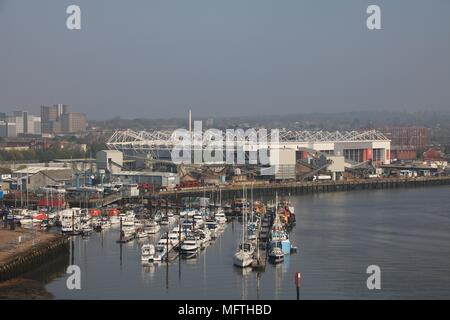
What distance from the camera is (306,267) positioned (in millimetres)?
8297

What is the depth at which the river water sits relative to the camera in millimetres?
7145

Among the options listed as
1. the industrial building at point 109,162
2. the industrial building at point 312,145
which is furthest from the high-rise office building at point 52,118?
the industrial building at point 109,162

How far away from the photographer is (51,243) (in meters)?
8.96

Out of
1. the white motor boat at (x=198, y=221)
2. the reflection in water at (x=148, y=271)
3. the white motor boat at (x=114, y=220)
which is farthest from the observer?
the white motor boat at (x=114, y=220)

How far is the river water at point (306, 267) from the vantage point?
7145mm

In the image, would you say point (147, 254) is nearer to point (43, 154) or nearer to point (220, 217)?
point (220, 217)

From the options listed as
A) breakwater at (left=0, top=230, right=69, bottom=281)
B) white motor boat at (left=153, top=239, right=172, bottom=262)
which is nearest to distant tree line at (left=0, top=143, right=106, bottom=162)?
breakwater at (left=0, top=230, right=69, bottom=281)

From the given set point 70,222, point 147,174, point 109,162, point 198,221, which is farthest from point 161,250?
point 109,162

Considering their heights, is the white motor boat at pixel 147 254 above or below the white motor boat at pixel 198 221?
below

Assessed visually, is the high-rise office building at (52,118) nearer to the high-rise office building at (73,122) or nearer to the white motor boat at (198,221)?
the high-rise office building at (73,122)

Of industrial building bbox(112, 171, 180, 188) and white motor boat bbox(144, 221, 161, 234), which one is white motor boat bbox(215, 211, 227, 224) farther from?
industrial building bbox(112, 171, 180, 188)

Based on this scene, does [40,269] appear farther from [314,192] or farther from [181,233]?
[314,192]

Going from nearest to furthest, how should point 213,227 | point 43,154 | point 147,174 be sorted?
point 213,227
point 147,174
point 43,154
